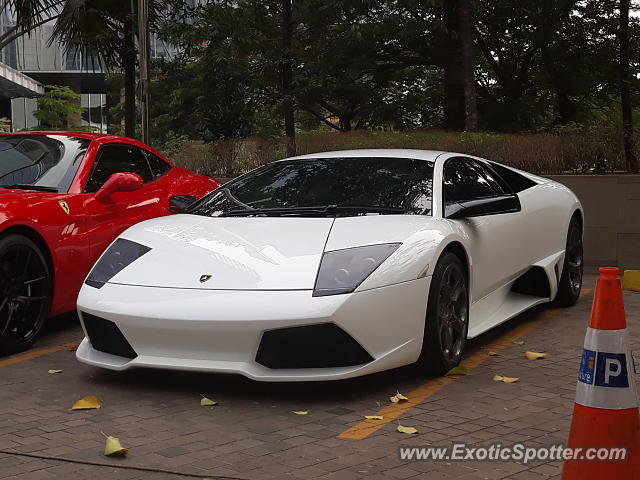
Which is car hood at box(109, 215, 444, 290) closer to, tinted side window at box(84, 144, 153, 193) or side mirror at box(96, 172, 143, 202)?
side mirror at box(96, 172, 143, 202)

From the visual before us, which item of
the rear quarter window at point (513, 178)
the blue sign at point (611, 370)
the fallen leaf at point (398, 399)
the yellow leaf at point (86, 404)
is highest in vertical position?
the rear quarter window at point (513, 178)

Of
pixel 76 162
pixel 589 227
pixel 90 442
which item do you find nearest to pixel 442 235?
pixel 90 442

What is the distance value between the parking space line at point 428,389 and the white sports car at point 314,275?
0.49 ft

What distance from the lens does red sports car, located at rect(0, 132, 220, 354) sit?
240 inches

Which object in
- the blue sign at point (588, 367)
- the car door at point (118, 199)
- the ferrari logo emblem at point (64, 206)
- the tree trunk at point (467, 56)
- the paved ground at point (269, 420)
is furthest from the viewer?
the tree trunk at point (467, 56)

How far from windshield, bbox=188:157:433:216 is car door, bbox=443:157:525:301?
8.6 inches

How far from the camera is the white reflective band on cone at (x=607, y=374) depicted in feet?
11.3

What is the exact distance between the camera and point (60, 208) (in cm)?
652

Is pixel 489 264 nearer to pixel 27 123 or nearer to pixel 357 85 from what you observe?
pixel 357 85

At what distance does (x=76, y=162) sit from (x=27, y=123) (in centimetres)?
6382

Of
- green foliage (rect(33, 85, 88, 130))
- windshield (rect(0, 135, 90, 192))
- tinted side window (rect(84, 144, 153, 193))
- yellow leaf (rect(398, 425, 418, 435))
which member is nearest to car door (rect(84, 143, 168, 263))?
tinted side window (rect(84, 144, 153, 193))

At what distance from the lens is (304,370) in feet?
15.8

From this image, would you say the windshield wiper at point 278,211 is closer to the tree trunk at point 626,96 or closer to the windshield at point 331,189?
the windshield at point 331,189

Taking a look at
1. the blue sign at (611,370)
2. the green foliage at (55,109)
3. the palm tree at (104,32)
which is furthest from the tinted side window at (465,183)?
the green foliage at (55,109)
